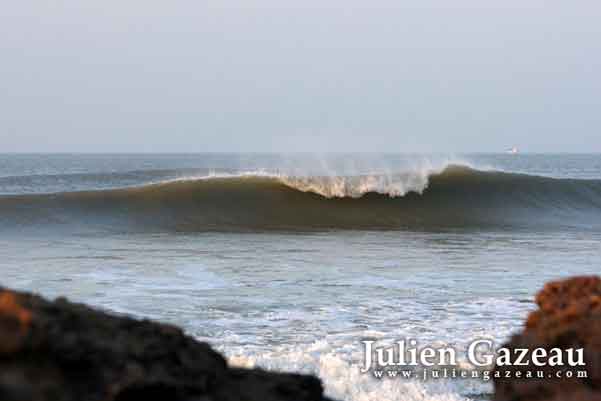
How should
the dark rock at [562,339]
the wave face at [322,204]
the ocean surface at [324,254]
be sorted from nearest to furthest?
the dark rock at [562,339] → the ocean surface at [324,254] → the wave face at [322,204]

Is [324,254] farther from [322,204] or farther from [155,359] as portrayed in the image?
[155,359]

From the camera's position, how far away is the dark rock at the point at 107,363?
158 centimetres

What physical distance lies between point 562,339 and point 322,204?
15.9 metres

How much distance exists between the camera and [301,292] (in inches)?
284

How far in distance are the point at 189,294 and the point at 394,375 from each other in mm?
3131

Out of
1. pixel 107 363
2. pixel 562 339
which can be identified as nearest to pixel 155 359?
pixel 107 363

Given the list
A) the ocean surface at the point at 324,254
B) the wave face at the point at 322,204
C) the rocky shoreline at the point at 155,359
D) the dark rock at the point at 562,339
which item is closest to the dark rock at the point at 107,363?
the rocky shoreline at the point at 155,359

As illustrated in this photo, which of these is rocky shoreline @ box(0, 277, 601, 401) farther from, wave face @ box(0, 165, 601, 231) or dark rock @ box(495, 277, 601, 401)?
wave face @ box(0, 165, 601, 231)

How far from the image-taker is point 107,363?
179 cm

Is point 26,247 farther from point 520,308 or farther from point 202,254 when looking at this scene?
point 520,308

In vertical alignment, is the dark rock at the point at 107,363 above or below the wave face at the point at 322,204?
above

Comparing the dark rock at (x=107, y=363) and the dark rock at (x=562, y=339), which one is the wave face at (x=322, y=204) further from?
the dark rock at (x=107, y=363)

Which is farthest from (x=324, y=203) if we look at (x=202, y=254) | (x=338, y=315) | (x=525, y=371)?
(x=525, y=371)

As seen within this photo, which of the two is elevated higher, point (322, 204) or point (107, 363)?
point (107, 363)
